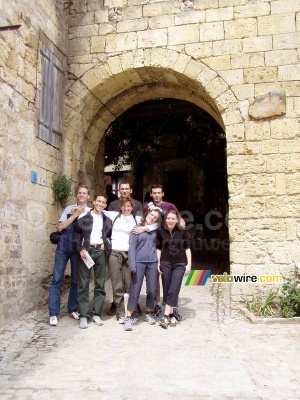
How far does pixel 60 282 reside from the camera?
430cm

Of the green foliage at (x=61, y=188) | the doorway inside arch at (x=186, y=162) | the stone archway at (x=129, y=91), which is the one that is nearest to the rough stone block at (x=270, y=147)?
the stone archway at (x=129, y=91)

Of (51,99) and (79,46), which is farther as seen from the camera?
(79,46)

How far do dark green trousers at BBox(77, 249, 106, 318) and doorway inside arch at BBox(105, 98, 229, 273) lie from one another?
5.75m

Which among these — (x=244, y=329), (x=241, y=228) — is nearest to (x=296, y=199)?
(x=241, y=228)

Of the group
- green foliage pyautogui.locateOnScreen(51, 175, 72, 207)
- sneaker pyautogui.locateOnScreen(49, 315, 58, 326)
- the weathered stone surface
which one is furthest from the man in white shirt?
the weathered stone surface

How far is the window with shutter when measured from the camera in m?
5.09

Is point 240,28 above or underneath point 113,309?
above

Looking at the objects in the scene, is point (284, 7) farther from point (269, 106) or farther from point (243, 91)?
point (269, 106)

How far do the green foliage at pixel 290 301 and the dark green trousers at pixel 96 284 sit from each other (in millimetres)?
2059

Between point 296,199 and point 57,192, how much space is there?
3.09 m

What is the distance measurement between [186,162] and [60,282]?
8.87 metres

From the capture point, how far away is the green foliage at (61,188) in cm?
529

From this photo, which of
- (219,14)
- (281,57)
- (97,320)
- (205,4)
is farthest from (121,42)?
(97,320)

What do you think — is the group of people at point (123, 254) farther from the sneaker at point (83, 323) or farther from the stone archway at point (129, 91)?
the stone archway at point (129, 91)
